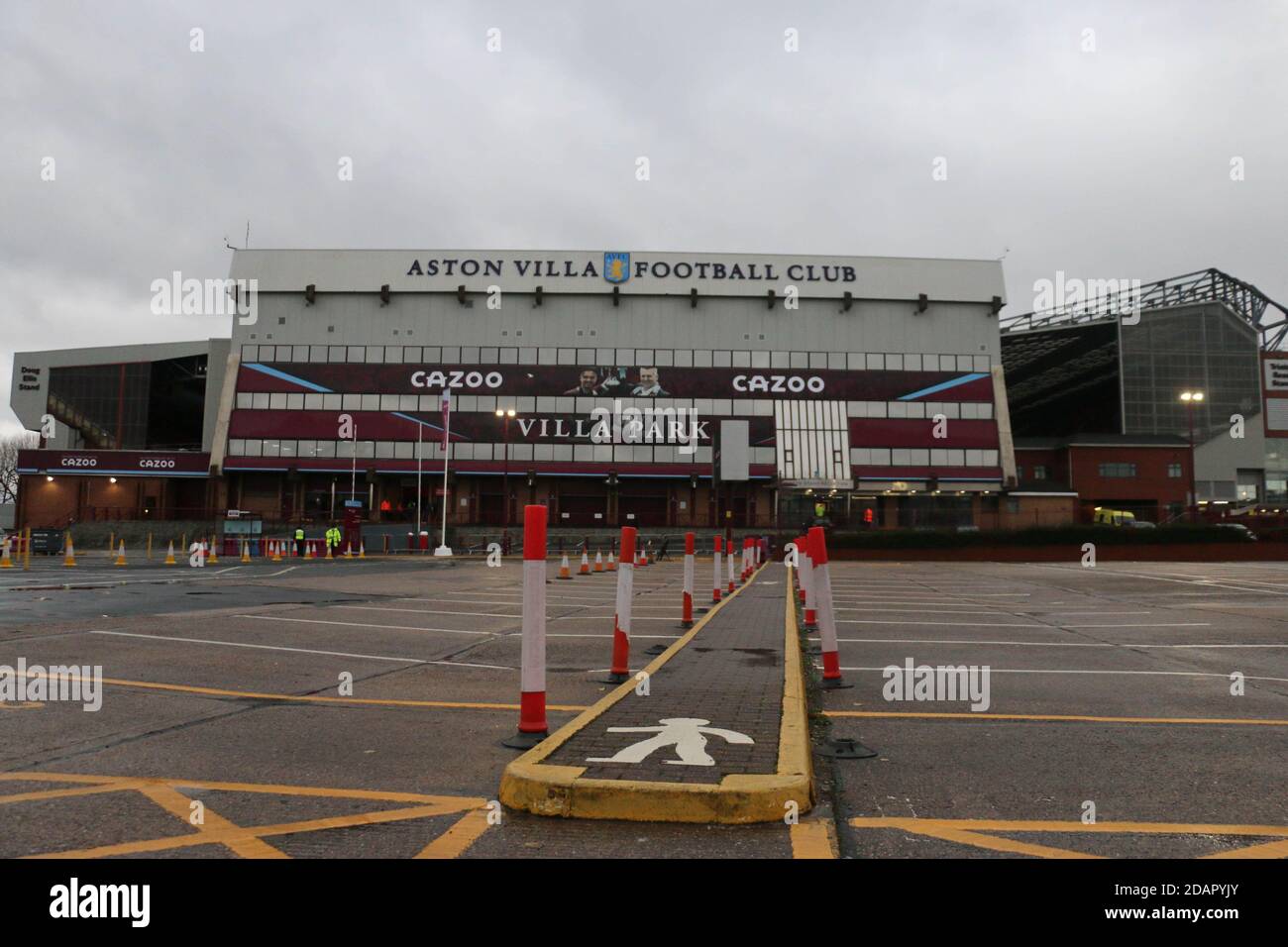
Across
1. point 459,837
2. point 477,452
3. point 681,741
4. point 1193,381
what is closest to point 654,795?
point 459,837

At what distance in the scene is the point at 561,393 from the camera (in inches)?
2274

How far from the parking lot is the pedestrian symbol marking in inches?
20.7

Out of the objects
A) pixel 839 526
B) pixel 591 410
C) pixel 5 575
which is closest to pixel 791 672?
pixel 5 575

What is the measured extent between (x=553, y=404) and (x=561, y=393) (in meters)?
0.97

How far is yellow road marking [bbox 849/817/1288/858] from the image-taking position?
319cm

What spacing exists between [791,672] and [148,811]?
14.3ft

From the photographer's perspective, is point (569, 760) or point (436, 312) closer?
point (569, 760)

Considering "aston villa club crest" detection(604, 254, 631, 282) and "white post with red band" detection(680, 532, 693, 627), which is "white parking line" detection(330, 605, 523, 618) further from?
"aston villa club crest" detection(604, 254, 631, 282)

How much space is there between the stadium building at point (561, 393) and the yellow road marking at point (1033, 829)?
5020 centimetres

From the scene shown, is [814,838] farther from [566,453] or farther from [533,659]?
[566,453]

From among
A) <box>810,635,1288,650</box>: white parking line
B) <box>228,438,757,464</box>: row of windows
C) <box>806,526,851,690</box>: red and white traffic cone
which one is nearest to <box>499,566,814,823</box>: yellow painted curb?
<box>806,526,851,690</box>: red and white traffic cone

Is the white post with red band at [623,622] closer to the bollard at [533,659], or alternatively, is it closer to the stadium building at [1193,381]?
the bollard at [533,659]
